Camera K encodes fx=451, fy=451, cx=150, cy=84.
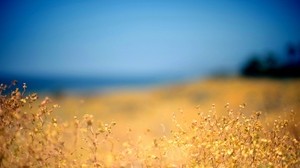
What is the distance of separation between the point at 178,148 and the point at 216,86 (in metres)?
34.8

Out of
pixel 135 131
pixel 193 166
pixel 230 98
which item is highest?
pixel 230 98

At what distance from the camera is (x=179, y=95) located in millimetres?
44156

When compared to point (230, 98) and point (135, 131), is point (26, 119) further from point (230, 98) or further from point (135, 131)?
point (230, 98)

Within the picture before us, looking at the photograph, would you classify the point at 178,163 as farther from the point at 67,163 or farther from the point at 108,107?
the point at 108,107

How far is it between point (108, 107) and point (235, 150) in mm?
34406

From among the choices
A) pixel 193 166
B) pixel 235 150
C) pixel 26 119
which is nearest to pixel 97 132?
pixel 26 119

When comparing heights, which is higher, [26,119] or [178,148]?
[26,119]

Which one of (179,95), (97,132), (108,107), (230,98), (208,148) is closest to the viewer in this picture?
(97,132)

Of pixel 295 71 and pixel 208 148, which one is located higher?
pixel 295 71

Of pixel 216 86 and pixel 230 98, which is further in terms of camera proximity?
pixel 216 86

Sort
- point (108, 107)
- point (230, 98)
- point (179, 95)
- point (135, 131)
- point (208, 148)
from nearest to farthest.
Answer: point (208, 148), point (135, 131), point (230, 98), point (108, 107), point (179, 95)

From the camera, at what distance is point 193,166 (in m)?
6.81

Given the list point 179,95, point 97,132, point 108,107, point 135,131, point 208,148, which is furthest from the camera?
point 179,95

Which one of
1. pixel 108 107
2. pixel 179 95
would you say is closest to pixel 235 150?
pixel 108 107
